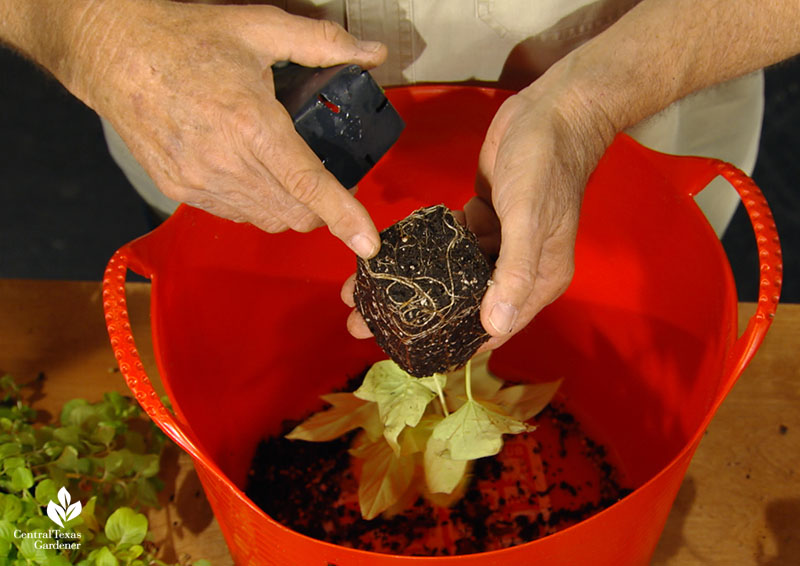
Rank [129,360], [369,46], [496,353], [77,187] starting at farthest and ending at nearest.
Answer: [77,187]
[496,353]
[369,46]
[129,360]

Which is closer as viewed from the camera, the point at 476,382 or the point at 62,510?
the point at 62,510

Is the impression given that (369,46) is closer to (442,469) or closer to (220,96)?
(220,96)

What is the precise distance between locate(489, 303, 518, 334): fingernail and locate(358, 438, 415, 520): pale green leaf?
0.28 meters

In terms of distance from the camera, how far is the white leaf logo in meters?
0.77

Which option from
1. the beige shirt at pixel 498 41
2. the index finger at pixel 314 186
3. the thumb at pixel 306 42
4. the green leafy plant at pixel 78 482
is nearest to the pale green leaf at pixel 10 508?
the green leafy plant at pixel 78 482

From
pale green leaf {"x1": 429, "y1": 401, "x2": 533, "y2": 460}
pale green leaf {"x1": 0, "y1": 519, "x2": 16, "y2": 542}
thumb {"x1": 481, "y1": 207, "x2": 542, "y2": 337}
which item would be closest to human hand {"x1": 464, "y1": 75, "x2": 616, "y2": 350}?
thumb {"x1": 481, "y1": 207, "x2": 542, "y2": 337}

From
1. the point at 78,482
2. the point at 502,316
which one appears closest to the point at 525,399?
the point at 502,316

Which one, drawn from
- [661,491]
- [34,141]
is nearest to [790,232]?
[661,491]

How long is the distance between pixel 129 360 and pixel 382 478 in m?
0.38

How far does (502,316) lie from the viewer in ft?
2.41

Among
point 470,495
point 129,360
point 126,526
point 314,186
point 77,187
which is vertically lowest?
point 77,187

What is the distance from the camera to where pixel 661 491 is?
63cm

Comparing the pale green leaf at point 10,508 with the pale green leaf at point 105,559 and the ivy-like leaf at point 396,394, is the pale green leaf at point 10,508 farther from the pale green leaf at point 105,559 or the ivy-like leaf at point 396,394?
the ivy-like leaf at point 396,394

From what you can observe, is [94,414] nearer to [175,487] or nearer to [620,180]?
[175,487]
